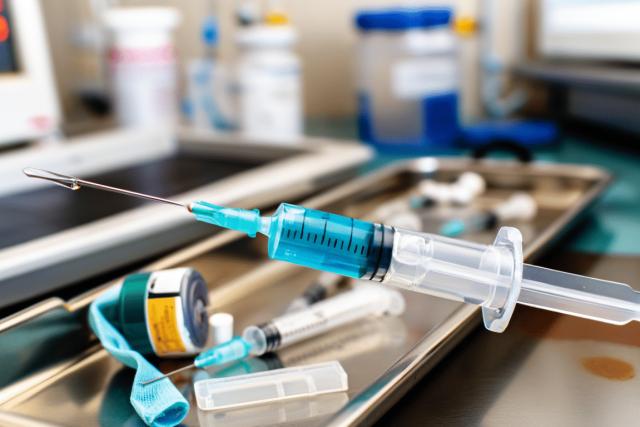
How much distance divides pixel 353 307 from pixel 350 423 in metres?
0.19

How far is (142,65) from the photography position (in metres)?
1.08

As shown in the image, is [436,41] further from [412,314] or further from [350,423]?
[350,423]

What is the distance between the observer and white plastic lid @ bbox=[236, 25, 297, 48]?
1.06m

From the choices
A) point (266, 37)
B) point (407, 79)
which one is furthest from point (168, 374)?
point (407, 79)

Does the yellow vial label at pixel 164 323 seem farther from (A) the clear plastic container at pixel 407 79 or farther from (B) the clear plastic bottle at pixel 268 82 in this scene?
(A) the clear plastic container at pixel 407 79

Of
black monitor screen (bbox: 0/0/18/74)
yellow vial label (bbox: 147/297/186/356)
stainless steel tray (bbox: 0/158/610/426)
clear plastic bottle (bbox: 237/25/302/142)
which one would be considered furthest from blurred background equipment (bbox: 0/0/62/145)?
yellow vial label (bbox: 147/297/186/356)

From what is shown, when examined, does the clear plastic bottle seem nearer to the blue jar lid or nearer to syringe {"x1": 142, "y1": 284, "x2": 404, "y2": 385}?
the blue jar lid

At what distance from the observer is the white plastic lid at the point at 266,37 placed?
1.06 m

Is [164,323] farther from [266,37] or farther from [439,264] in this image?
[266,37]

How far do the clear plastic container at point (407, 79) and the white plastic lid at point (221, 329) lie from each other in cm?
76

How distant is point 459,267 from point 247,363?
0.16m

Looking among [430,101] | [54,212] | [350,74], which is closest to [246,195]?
[54,212]

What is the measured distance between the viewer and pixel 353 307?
54 centimetres

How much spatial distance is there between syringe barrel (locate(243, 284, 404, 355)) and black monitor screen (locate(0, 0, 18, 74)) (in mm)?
603
